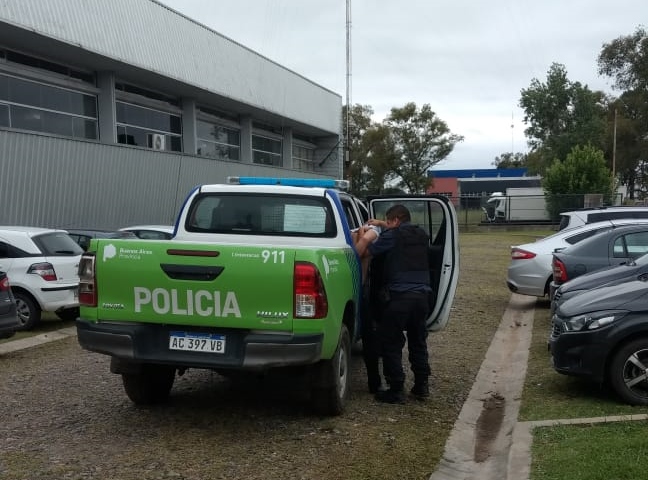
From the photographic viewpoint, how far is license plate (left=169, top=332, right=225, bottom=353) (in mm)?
4996

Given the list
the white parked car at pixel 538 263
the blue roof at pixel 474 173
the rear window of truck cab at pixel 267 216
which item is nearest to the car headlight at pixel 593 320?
the rear window of truck cab at pixel 267 216

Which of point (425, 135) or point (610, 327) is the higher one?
point (425, 135)

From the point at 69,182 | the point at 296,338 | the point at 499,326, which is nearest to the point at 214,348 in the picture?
the point at 296,338

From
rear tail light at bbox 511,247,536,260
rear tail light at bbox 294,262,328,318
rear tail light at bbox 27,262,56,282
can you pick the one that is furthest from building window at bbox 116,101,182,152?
rear tail light at bbox 294,262,328,318

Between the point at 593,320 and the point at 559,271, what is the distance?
13.1ft

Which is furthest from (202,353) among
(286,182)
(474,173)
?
(474,173)

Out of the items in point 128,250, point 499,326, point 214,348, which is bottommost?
point 499,326

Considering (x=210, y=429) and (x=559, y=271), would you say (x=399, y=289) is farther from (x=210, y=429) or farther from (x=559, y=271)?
(x=559, y=271)

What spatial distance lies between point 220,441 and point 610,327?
136 inches

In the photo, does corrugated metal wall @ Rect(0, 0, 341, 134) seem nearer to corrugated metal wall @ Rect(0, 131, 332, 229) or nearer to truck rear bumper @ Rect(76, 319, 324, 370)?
corrugated metal wall @ Rect(0, 131, 332, 229)

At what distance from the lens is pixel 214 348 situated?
197 inches

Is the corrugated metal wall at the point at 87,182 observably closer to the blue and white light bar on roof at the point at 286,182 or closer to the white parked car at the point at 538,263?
the blue and white light bar on roof at the point at 286,182

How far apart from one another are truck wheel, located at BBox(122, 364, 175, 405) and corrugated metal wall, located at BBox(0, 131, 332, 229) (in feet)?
39.9

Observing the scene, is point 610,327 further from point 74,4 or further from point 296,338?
point 74,4
